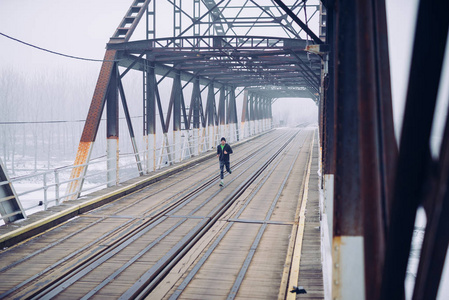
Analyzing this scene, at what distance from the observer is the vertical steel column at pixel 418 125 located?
1.24 meters

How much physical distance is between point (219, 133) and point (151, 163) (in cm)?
1733

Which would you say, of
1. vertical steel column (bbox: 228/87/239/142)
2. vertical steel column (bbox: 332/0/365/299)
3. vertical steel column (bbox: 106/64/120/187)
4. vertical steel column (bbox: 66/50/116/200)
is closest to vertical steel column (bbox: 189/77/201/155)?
vertical steel column (bbox: 106/64/120/187)

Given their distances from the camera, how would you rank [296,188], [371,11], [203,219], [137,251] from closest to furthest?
[371,11]
[137,251]
[203,219]
[296,188]

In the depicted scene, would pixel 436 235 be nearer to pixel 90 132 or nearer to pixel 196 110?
pixel 90 132

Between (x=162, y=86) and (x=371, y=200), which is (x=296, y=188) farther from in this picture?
(x=162, y=86)

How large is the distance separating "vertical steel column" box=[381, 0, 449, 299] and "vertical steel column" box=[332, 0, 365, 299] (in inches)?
63.0

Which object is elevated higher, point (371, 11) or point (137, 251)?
point (371, 11)

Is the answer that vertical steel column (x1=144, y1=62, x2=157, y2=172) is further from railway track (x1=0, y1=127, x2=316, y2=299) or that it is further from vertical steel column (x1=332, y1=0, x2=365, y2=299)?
vertical steel column (x1=332, y1=0, x2=365, y2=299)

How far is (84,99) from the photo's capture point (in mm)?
101812

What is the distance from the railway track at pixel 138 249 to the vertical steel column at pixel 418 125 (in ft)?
20.0

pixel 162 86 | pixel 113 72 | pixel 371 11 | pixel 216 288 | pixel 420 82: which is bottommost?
pixel 216 288

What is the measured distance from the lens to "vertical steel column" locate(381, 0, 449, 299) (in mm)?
1237

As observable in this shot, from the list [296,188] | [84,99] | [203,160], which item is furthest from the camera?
[84,99]

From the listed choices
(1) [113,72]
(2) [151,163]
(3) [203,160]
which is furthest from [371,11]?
(3) [203,160]
